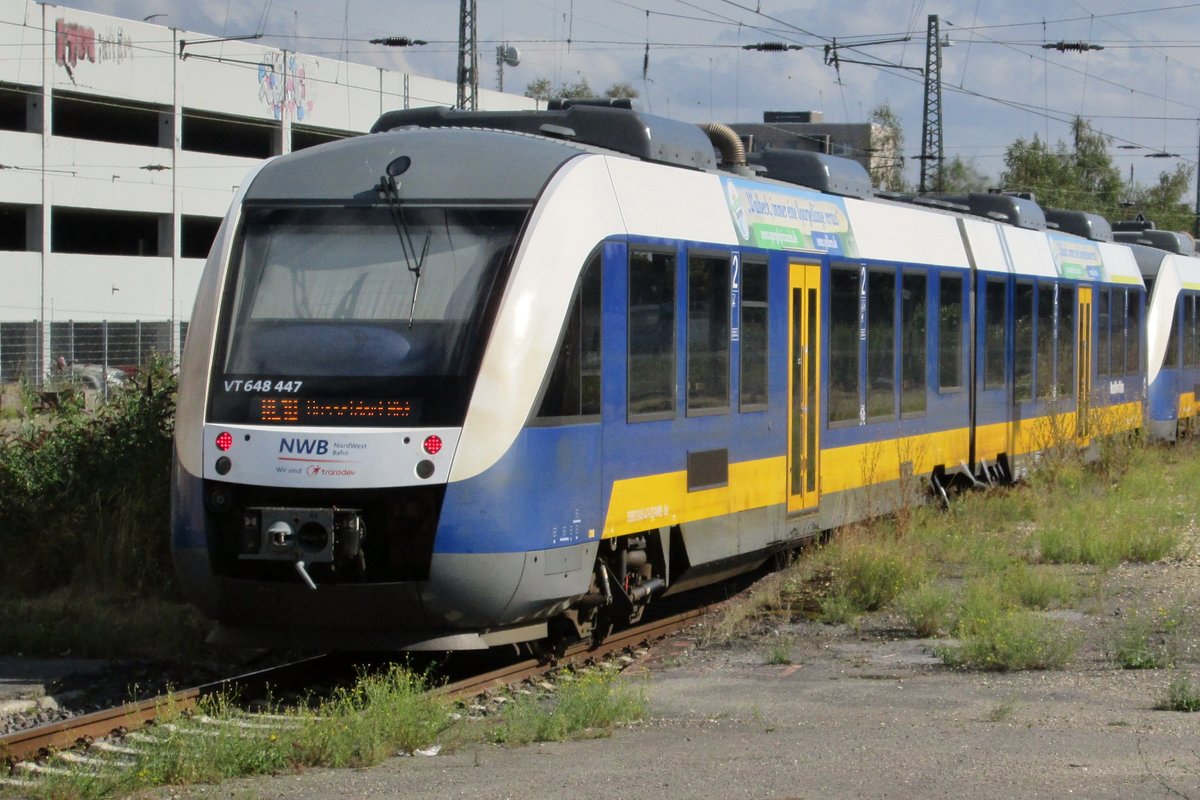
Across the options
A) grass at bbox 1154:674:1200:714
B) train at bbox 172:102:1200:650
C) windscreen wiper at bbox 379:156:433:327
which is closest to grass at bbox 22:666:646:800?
train at bbox 172:102:1200:650

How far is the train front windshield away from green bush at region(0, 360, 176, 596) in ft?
11.5

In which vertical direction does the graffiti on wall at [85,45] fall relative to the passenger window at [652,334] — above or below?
above

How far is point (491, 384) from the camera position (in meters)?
8.66

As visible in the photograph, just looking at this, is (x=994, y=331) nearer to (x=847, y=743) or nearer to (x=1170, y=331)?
(x=1170, y=331)

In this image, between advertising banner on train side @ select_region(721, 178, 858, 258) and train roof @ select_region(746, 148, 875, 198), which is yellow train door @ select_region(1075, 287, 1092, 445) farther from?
advertising banner on train side @ select_region(721, 178, 858, 258)

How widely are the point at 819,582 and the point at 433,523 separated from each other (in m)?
4.92

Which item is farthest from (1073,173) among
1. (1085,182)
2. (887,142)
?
(887,142)

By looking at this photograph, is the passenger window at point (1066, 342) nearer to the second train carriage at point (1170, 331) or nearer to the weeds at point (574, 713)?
the second train carriage at point (1170, 331)

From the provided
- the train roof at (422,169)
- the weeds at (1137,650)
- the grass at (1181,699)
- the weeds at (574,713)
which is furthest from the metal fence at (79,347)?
the grass at (1181,699)

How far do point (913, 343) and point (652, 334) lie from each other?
5193 mm

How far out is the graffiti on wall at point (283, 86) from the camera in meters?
49.8

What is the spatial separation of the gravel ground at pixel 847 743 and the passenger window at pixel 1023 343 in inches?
302

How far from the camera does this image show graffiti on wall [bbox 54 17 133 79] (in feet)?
144

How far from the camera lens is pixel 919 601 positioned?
11.0 meters
